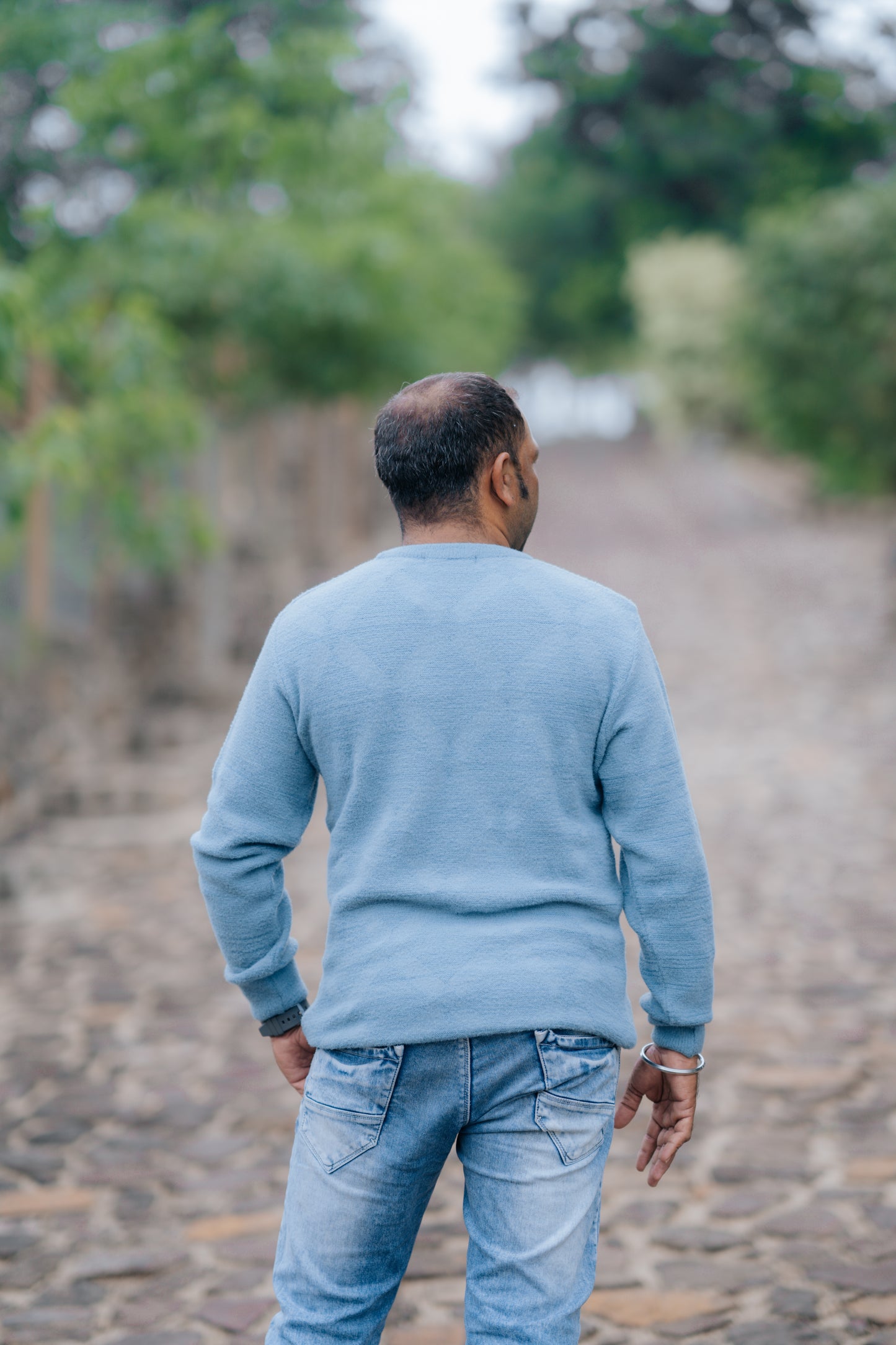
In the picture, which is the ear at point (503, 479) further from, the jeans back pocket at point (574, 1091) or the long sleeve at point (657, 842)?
the jeans back pocket at point (574, 1091)

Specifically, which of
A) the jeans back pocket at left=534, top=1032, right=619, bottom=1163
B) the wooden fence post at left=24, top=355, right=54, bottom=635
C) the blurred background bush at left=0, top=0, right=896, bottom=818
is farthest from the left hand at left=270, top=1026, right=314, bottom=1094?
the wooden fence post at left=24, top=355, right=54, bottom=635

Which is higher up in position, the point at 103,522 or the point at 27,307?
the point at 27,307

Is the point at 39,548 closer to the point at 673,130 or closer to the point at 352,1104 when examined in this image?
the point at 352,1104

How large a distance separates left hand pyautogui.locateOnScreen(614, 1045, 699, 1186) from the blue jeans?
0.16 meters

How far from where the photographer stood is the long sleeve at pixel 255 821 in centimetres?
205

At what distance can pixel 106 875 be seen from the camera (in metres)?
6.95

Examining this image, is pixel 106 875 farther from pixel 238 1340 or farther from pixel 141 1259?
pixel 238 1340

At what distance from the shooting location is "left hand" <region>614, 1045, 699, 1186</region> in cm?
216

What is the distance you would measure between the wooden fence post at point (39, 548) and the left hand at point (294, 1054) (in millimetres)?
7136

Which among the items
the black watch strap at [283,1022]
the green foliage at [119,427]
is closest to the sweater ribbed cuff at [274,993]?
the black watch strap at [283,1022]

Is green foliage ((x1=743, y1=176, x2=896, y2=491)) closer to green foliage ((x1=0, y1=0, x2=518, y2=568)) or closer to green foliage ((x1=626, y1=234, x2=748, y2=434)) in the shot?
green foliage ((x1=0, y1=0, x2=518, y2=568))

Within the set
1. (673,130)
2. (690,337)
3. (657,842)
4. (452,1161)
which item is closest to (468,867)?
(657,842)

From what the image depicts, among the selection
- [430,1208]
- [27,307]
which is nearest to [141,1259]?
[430,1208]

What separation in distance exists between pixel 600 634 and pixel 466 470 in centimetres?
31
